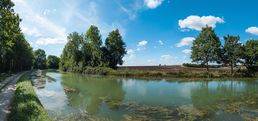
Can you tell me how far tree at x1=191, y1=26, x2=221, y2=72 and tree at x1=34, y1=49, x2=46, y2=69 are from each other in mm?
126124

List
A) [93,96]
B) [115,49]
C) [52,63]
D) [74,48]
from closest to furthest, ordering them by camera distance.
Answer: [93,96], [115,49], [74,48], [52,63]

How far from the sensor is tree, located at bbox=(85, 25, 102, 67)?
75575mm

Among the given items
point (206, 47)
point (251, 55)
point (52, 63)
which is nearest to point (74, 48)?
point (206, 47)

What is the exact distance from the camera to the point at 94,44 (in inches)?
3054

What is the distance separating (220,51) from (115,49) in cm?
3268

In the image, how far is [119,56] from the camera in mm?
77375

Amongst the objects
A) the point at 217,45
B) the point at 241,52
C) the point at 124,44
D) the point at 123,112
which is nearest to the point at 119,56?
the point at 124,44

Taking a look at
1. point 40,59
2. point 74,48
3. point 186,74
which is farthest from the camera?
point 40,59

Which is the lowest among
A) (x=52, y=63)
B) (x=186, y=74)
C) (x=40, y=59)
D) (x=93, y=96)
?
(x=93, y=96)

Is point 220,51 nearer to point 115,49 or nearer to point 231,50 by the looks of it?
point 231,50

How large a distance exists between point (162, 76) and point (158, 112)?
37.5 m

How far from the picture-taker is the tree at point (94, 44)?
7557 cm

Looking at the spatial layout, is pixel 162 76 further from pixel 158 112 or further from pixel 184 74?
pixel 158 112

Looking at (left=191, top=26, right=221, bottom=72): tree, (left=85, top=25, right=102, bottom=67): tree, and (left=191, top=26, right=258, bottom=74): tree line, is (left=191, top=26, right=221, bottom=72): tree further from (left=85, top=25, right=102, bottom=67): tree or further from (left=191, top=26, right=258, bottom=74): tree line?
(left=85, top=25, right=102, bottom=67): tree
